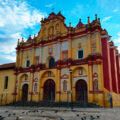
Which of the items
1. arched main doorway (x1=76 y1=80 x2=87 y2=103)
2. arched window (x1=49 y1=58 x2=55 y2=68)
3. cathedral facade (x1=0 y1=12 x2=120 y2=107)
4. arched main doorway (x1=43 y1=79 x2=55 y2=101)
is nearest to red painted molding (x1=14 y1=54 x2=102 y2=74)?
cathedral facade (x1=0 y1=12 x2=120 y2=107)

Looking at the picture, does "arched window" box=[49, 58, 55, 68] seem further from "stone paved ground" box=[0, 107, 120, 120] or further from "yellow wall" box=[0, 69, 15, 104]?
"stone paved ground" box=[0, 107, 120, 120]

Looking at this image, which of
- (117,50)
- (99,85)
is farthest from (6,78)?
(117,50)

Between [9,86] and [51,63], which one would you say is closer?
[51,63]

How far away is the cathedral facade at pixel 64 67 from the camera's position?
22531 millimetres

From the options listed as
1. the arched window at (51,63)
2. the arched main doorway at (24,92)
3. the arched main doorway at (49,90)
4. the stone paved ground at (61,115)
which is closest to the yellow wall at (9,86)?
the arched main doorway at (24,92)

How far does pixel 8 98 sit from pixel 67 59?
1513cm

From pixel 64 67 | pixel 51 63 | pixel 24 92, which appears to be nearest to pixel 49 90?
pixel 51 63

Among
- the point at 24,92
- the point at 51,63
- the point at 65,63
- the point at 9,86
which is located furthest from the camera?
the point at 9,86

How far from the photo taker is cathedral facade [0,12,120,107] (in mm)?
22531

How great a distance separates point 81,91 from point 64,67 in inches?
185

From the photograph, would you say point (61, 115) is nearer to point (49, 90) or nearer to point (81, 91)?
point (81, 91)

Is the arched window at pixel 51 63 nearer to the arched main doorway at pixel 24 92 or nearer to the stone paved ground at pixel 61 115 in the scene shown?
the arched main doorway at pixel 24 92

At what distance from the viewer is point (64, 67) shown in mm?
25906

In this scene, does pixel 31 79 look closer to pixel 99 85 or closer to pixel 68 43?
pixel 68 43
